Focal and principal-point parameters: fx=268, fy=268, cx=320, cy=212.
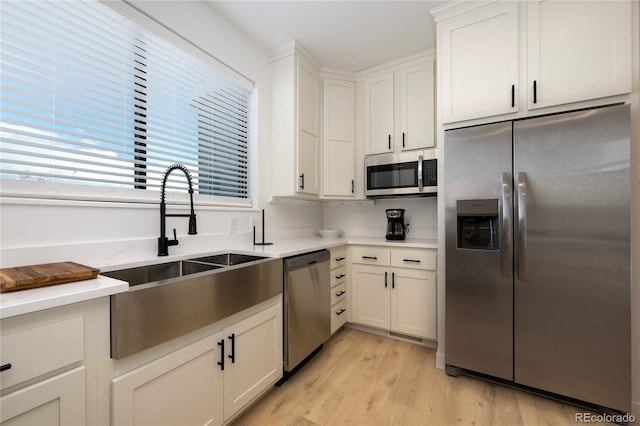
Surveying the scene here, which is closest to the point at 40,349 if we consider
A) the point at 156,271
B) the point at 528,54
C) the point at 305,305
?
the point at 156,271

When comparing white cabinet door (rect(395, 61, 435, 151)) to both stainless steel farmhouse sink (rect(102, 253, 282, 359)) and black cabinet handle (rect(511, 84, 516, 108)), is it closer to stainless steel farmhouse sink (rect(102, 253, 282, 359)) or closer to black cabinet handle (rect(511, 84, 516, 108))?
black cabinet handle (rect(511, 84, 516, 108))

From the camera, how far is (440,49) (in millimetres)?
2094

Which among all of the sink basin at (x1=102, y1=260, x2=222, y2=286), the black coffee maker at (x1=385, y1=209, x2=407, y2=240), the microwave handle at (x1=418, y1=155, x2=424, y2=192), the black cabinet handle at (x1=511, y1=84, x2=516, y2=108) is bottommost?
the sink basin at (x1=102, y1=260, x2=222, y2=286)

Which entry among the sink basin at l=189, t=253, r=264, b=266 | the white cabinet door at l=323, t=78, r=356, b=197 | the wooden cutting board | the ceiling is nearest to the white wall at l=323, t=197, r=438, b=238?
the white cabinet door at l=323, t=78, r=356, b=197

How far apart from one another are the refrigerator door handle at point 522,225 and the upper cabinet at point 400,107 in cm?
108

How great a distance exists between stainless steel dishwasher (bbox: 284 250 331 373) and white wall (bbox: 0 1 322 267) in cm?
68

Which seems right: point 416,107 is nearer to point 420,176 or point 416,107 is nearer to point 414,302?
point 420,176

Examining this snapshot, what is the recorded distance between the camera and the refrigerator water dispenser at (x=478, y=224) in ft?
5.95

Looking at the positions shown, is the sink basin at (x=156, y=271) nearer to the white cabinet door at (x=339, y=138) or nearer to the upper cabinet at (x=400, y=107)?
the white cabinet door at (x=339, y=138)

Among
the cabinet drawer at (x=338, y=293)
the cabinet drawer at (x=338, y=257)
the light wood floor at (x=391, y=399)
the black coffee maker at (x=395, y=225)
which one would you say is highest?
the black coffee maker at (x=395, y=225)

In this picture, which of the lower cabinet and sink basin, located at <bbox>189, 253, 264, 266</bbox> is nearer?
the lower cabinet

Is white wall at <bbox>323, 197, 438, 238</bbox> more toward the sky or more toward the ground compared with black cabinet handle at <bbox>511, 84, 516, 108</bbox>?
more toward the ground

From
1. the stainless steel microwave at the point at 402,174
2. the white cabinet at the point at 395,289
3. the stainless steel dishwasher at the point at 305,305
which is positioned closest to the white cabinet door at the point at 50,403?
the stainless steel dishwasher at the point at 305,305

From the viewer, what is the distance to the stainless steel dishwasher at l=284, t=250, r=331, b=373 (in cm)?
184
